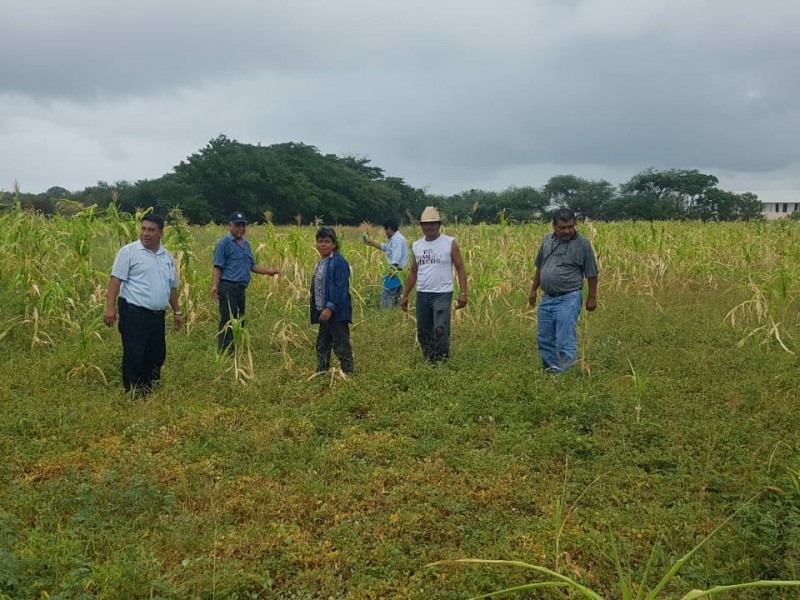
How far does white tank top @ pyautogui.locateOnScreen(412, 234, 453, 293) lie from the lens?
6.31 metres

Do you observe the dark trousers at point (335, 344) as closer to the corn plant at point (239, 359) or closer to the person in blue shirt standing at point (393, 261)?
the corn plant at point (239, 359)

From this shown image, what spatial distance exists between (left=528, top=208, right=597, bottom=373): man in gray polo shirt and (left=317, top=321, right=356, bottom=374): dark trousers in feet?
6.08

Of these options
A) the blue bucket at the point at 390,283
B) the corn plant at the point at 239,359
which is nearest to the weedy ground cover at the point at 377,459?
the corn plant at the point at 239,359

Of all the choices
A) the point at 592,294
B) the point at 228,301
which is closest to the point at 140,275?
the point at 228,301

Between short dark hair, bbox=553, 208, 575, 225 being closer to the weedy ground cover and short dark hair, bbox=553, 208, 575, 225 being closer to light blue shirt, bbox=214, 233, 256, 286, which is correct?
the weedy ground cover

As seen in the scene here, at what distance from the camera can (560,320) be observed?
19.5 ft

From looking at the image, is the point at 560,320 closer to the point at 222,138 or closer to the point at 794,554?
the point at 794,554

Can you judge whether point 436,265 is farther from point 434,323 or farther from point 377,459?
point 377,459

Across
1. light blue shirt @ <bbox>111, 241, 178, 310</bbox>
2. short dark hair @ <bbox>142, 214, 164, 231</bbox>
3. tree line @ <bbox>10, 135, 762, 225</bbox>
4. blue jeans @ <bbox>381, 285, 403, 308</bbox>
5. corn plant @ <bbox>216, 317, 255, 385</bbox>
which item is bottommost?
corn plant @ <bbox>216, 317, 255, 385</bbox>

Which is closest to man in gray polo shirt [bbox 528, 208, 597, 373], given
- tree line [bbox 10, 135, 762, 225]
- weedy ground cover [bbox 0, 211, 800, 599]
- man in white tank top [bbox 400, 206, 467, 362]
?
weedy ground cover [bbox 0, 211, 800, 599]

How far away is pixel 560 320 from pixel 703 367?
1.62 m

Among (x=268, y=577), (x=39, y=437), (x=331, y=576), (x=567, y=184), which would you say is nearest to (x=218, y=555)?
(x=268, y=577)

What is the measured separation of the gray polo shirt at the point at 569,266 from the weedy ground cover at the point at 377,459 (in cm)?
83

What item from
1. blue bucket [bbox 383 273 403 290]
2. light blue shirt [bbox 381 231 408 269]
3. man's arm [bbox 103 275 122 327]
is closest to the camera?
man's arm [bbox 103 275 122 327]
